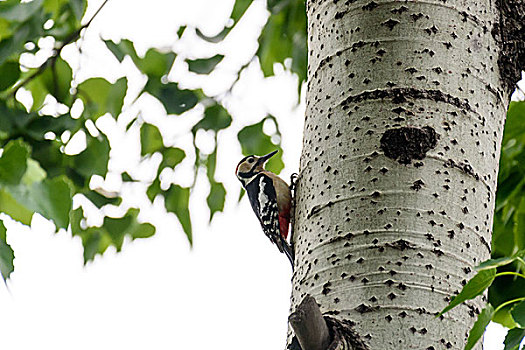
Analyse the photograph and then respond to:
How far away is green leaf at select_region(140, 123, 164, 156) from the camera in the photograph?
6.37 feet

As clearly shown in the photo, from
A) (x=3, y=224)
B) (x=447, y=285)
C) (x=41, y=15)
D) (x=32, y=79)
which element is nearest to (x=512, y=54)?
(x=447, y=285)

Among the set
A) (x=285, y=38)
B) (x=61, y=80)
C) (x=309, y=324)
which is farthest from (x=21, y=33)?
(x=309, y=324)

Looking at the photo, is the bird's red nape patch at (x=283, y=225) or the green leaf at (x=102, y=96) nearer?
the green leaf at (x=102, y=96)

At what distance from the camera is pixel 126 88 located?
168cm

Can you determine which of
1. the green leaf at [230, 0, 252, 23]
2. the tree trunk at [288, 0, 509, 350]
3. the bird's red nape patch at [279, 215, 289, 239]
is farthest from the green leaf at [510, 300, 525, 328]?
the bird's red nape patch at [279, 215, 289, 239]

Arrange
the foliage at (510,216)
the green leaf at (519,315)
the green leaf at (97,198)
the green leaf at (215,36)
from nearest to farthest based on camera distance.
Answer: the green leaf at (519,315), the foliage at (510,216), the green leaf at (97,198), the green leaf at (215,36)

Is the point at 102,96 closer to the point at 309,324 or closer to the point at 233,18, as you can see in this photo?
the point at 233,18

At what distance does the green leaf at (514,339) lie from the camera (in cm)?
79

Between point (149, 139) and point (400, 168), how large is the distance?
3.59ft

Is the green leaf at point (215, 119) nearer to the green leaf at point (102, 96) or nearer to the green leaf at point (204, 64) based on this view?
the green leaf at point (204, 64)

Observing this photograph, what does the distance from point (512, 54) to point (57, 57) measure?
40.9 inches

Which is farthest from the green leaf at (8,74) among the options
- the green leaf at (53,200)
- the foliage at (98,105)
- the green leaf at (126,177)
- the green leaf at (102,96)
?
the green leaf at (53,200)

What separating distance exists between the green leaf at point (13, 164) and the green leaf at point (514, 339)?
66 cm

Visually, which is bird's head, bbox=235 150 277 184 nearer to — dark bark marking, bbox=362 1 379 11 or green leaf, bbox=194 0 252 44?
green leaf, bbox=194 0 252 44
